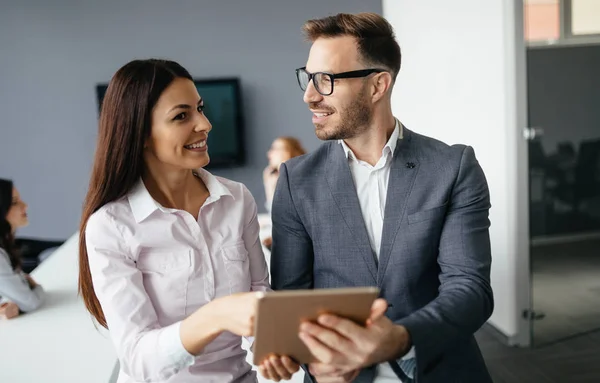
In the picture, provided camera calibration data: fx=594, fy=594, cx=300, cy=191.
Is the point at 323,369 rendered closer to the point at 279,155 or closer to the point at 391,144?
the point at 391,144

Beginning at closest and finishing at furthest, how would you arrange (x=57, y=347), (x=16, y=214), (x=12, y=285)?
(x=57, y=347) < (x=12, y=285) < (x=16, y=214)

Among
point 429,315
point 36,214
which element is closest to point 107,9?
point 36,214

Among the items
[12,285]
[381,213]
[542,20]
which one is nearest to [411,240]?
[381,213]

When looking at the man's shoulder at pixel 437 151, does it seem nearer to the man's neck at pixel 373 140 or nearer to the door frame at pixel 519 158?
the man's neck at pixel 373 140

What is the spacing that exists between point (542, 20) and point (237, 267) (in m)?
2.93

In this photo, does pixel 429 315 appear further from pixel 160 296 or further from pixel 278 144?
pixel 278 144

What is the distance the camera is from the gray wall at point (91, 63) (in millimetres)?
6023

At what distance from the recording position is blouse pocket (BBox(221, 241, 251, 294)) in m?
1.50

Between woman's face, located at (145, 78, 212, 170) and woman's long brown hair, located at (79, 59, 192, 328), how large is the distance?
0.02m

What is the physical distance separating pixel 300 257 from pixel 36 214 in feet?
17.7

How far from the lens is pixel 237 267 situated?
1.53 m

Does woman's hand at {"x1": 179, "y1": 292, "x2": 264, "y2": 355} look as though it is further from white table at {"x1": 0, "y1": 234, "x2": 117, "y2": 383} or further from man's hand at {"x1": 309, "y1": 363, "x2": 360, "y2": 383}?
white table at {"x1": 0, "y1": 234, "x2": 117, "y2": 383}

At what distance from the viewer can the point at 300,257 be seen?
1578 mm

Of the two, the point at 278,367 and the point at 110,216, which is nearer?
the point at 278,367
